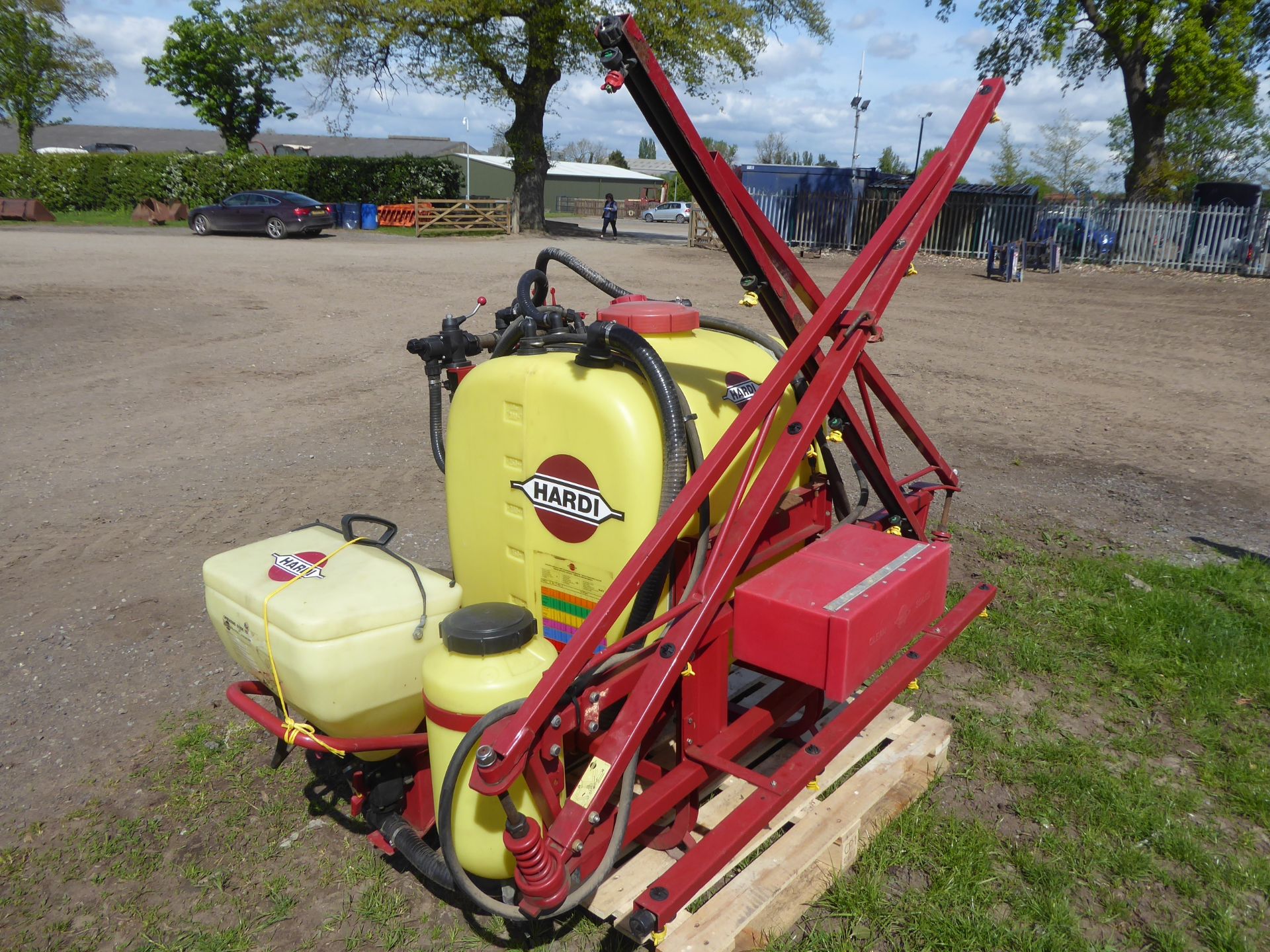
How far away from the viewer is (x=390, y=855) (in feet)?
9.21

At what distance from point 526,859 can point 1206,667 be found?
128 inches

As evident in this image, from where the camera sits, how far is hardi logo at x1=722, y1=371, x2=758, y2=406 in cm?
283

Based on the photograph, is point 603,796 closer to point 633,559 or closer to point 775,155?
point 633,559

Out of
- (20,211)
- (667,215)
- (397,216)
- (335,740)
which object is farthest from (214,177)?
(335,740)

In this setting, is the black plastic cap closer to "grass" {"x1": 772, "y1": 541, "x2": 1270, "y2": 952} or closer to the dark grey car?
"grass" {"x1": 772, "y1": 541, "x2": 1270, "y2": 952}

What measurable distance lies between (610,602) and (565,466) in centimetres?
55

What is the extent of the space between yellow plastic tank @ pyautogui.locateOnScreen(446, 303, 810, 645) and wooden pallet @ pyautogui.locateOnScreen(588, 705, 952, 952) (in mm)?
724

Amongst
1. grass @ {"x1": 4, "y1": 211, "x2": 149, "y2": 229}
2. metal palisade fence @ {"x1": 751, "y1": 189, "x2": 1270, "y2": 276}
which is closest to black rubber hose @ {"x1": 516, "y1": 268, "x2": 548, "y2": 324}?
metal palisade fence @ {"x1": 751, "y1": 189, "x2": 1270, "y2": 276}

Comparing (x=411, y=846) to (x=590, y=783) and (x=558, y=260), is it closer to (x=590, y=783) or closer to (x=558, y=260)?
(x=590, y=783)

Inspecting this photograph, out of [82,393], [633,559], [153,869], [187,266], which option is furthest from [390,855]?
[187,266]

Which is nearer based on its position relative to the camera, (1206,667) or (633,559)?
(633,559)

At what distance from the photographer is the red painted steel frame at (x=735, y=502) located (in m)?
2.13

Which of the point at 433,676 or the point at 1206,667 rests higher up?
the point at 433,676

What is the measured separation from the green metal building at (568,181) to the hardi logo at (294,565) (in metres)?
57.4
